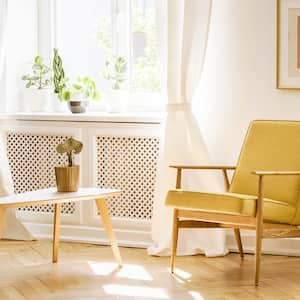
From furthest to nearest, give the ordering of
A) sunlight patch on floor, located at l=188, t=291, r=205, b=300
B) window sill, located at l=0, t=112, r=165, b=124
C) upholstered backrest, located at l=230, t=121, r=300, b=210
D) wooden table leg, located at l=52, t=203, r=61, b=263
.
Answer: window sill, located at l=0, t=112, r=165, b=124, wooden table leg, located at l=52, t=203, r=61, b=263, upholstered backrest, located at l=230, t=121, r=300, b=210, sunlight patch on floor, located at l=188, t=291, r=205, b=300

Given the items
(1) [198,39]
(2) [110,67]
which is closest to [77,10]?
(2) [110,67]

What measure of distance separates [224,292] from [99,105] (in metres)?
2.09

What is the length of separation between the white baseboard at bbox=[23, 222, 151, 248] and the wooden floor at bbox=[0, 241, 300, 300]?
10cm

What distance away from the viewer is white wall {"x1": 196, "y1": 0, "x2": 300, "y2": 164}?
5109mm

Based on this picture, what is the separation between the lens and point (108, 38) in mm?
5871

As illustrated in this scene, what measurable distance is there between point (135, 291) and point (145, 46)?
2.07m

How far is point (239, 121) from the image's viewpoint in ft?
17.1

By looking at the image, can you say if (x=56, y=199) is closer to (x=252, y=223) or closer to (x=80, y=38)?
(x=252, y=223)

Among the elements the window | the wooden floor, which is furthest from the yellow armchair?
the window

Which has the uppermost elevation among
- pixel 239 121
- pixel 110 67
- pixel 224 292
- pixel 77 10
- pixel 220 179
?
pixel 77 10

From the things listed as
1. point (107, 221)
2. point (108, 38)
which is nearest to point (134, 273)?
point (107, 221)

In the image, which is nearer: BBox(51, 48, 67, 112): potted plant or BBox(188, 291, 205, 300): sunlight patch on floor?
BBox(188, 291, 205, 300): sunlight patch on floor

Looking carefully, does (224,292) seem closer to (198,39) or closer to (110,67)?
(198,39)

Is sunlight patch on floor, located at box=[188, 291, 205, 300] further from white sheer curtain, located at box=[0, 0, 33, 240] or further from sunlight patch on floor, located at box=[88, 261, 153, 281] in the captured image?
white sheer curtain, located at box=[0, 0, 33, 240]
